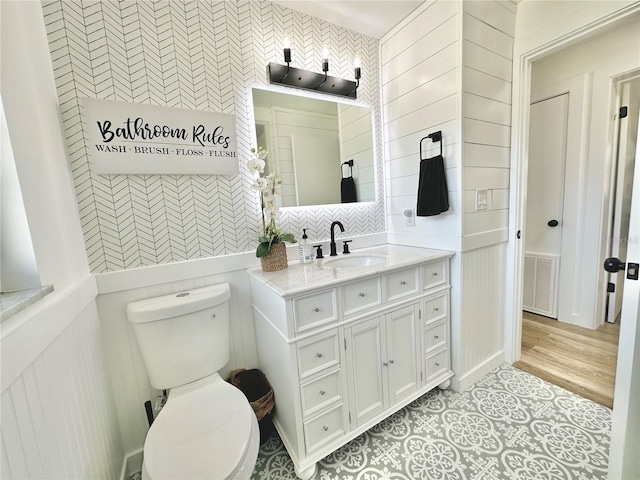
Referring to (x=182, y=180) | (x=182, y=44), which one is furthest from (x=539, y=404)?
(x=182, y=44)

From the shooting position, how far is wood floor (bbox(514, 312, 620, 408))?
169 centimetres

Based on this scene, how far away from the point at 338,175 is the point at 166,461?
1.70 meters

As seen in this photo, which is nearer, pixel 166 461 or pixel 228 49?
pixel 166 461

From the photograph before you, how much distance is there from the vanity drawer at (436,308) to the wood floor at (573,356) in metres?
0.86

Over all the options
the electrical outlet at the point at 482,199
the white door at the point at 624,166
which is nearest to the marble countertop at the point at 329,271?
the electrical outlet at the point at 482,199

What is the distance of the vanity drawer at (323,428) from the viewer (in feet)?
4.02

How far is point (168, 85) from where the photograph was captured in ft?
Result: 4.37

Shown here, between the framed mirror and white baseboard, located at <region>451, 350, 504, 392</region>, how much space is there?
1345 mm

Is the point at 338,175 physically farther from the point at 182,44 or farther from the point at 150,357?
the point at 150,357

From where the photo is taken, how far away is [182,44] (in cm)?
135

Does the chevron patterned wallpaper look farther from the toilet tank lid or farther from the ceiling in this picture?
the toilet tank lid

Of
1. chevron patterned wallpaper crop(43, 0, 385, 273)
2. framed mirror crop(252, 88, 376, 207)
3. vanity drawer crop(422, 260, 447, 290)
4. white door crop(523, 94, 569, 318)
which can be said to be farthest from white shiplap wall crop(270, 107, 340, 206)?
white door crop(523, 94, 569, 318)

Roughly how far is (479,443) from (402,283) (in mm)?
888

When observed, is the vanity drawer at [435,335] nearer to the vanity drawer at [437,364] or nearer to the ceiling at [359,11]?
the vanity drawer at [437,364]
